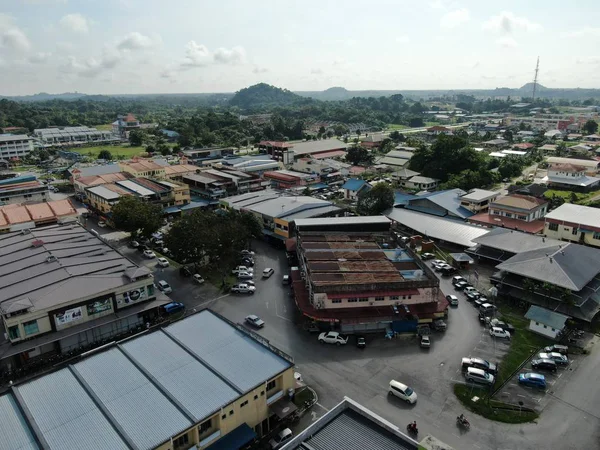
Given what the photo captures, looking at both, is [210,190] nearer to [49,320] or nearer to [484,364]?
[49,320]

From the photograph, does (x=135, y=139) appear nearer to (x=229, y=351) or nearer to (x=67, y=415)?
(x=229, y=351)

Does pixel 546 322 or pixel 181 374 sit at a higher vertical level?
pixel 181 374

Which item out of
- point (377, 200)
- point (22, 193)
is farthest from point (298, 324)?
point (22, 193)

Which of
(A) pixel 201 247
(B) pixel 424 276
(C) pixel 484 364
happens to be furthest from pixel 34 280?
(C) pixel 484 364

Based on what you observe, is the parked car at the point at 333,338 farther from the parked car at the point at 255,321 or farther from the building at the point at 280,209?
the building at the point at 280,209

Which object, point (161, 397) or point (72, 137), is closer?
point (161, 397)
